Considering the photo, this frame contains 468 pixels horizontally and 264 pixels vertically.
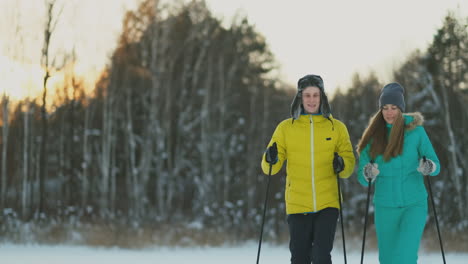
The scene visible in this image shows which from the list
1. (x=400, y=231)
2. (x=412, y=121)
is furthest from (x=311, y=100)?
(x=400, y=231)

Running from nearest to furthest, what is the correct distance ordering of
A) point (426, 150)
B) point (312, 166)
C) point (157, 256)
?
point (312, 166) → point (426, 150) → point (157, 256)

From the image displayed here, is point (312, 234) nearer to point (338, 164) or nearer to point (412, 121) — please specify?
point (338, 164)

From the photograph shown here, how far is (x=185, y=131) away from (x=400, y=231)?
53.2ft

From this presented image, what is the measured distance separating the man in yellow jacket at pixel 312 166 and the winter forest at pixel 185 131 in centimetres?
736

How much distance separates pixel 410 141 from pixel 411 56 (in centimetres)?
1327

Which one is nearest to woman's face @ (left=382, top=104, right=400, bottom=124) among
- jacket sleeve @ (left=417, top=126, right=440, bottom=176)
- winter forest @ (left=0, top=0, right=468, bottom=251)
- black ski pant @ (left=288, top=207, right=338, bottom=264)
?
jacket sleeve @ (left=417, top=126, right=440, bottom=176)

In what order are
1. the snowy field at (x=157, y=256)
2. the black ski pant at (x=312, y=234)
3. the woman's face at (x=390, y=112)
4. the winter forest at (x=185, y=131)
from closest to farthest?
the black ski pant at (x=312, y=234) < the woman's face at (x=390, y=112) < the snowy field at (x=157, y=256) < the winter forest at (x=185, y=131)

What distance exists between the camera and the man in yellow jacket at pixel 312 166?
4531 mm

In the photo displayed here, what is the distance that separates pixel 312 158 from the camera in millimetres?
4625

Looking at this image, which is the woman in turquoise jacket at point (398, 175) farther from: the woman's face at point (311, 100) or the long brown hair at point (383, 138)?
the woman's face at point (311, 100)

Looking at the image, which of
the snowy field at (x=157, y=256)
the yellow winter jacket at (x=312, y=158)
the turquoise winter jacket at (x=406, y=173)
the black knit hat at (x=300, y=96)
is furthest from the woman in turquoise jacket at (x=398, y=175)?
the snowy field at (x=157, y=256)

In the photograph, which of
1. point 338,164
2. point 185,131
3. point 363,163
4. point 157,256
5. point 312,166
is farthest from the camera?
point 185,131

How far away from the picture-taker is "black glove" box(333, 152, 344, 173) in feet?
14.7

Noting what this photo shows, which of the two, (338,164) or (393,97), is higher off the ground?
(393,97)
